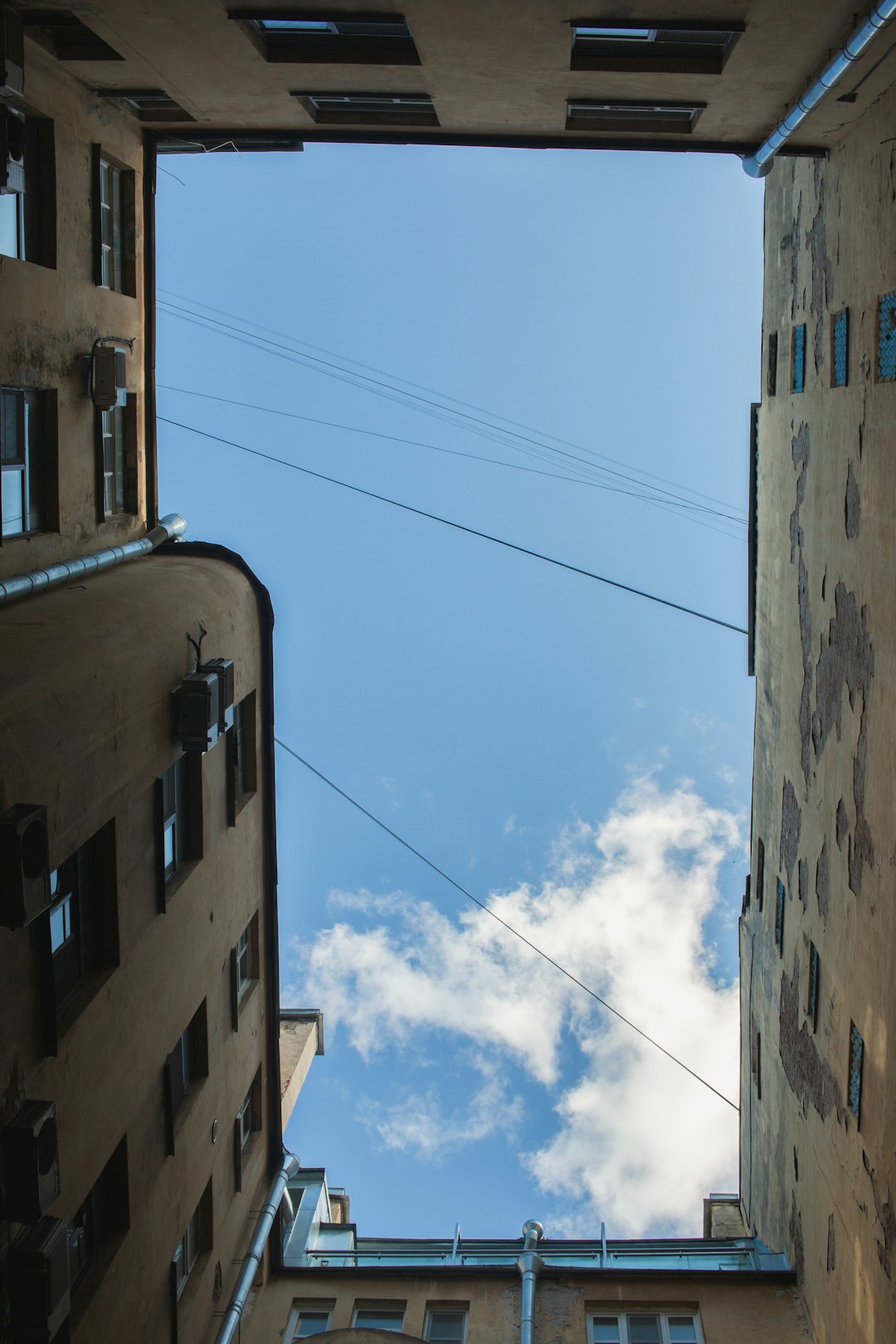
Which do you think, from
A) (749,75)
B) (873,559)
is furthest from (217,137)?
(873,559)

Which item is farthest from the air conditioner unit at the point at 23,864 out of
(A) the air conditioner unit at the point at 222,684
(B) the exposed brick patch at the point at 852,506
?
(B) the exposed brick patch at the point at 852,506

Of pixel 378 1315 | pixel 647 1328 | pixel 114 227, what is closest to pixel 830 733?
pixel 647 1328

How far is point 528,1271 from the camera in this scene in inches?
597

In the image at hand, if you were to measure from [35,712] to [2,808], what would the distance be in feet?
3.37

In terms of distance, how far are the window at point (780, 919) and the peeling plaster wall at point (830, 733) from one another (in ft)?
0.65

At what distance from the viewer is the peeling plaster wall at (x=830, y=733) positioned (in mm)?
10578

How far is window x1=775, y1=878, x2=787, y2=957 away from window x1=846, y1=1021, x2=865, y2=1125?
4.29 m

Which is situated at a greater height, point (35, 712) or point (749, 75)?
point (749, 75)

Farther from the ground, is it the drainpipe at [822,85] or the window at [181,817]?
the drainpipe at [822,85]

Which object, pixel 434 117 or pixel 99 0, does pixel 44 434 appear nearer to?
pixel 99 0

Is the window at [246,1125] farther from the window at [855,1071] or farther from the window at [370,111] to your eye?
the window at [370,111]

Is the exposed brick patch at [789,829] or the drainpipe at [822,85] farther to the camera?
the exposed brick patch at [789,829]

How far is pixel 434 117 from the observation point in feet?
44.9

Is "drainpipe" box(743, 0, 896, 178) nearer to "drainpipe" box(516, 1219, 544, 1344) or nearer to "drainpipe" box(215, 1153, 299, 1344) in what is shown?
"drainpipe" box(516, 1219, 544, 1344)
